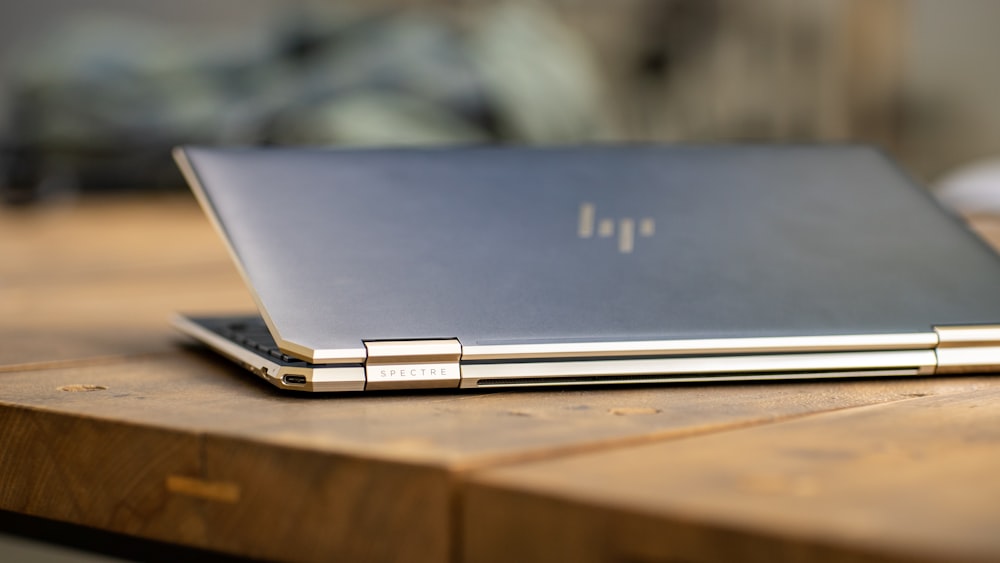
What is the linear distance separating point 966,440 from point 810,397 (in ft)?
0.26

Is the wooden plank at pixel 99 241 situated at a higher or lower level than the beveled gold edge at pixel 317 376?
higher

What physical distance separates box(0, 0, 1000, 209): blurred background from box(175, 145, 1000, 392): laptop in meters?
1.74

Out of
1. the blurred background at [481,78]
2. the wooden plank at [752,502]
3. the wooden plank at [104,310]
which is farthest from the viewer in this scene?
the blurred background at [481,78]

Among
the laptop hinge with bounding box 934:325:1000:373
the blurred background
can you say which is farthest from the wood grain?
the blurred background

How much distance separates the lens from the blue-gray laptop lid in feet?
1.35

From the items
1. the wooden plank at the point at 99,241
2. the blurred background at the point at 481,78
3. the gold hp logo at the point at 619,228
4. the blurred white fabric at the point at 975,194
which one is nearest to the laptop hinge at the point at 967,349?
the gold hp logo at the point at 619,228

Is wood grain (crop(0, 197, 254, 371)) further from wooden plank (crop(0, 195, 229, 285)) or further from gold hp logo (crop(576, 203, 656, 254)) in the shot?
gold hp logo (crop(576, 203, 656, 254))

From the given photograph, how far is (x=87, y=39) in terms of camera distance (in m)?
3.16

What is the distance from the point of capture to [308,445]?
30cm

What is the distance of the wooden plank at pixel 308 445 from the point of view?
28 centimetres

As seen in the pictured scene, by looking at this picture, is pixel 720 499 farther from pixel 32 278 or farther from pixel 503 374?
pixel 32 278

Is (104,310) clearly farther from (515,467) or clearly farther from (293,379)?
(515,467)

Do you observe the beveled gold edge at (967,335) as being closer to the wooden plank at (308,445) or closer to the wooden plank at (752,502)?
the wooden plank at (308,445)

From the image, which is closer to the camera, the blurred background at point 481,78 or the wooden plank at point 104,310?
the wooden plank at point 104,310
